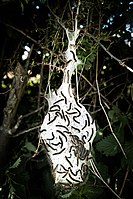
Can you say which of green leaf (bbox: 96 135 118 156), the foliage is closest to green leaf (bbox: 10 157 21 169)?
the foliage

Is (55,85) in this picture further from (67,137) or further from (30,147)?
(67,137)

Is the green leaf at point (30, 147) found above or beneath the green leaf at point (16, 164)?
above

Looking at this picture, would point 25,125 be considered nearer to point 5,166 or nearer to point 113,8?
point 5,166

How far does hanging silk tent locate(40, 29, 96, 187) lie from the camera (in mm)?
759

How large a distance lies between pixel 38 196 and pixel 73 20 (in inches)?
17.2

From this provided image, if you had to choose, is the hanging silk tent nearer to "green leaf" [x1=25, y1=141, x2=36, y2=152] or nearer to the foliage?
the foliage

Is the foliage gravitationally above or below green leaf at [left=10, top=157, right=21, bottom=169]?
above

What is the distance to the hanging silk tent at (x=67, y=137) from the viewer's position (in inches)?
29.9

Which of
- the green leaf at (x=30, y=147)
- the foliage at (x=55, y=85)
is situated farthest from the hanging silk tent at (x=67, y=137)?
the green leaf at (x=30, y=147)

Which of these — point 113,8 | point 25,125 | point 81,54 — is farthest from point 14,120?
point 113,8

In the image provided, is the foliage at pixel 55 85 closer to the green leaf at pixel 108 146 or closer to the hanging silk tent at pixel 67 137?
the green leaf at pixel 108 146

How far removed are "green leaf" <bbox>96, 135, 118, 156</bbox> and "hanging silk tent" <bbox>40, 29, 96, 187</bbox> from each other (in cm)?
22

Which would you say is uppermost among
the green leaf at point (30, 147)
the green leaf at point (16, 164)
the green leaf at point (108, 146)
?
the green leaf at point (30, 147)

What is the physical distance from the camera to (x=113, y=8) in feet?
3.70
